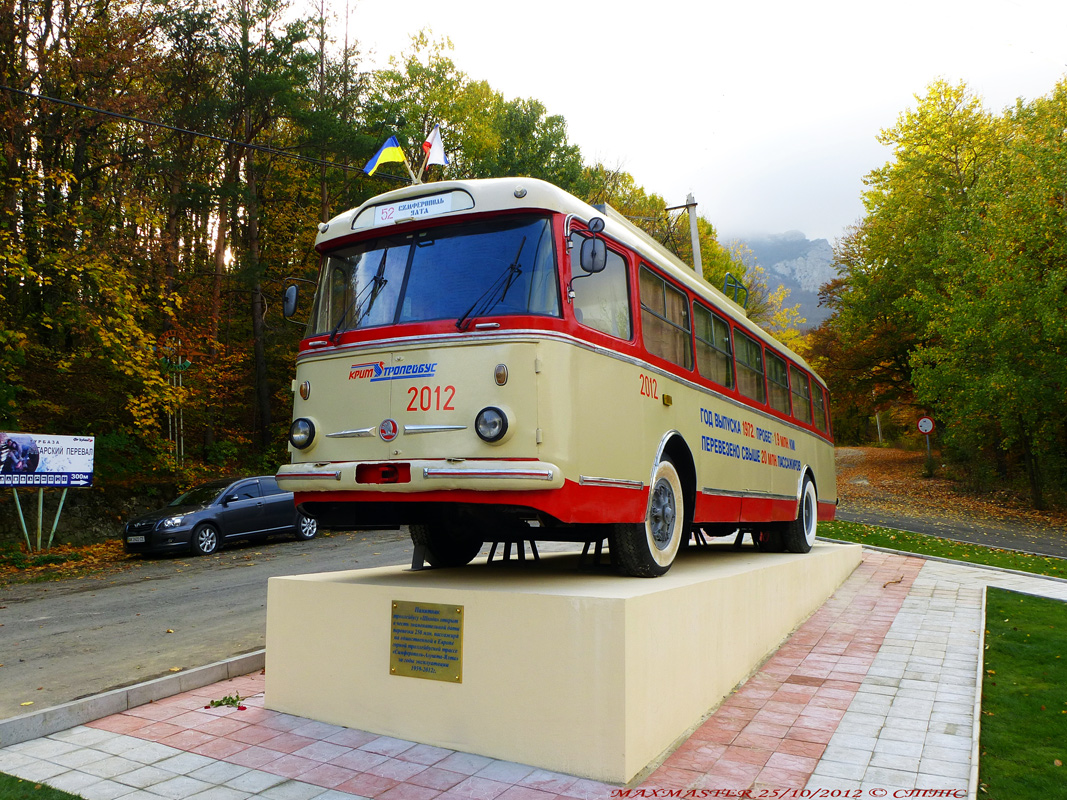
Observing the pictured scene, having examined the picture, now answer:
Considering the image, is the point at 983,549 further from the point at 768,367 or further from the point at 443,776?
the point at 443,776

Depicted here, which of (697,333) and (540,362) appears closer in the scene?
(540,362)

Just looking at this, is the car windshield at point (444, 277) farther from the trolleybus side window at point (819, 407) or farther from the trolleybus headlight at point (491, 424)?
the trolleybus side window at point (819, 407)

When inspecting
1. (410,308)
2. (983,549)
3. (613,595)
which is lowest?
(983,549)

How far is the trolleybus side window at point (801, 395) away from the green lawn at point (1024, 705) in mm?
3732

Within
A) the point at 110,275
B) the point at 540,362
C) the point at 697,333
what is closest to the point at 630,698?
the point at 540,362

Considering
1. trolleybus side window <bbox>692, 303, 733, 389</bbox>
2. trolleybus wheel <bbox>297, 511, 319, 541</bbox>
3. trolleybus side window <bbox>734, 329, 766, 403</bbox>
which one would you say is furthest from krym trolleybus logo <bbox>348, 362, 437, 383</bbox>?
trolleybus wheel <bbox>297, 511, 319, 541</bbox>

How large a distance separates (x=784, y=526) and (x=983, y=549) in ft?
30.9

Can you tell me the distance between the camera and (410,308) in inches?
232

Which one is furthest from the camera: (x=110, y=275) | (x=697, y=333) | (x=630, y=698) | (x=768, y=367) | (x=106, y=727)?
(x=110, y=275)

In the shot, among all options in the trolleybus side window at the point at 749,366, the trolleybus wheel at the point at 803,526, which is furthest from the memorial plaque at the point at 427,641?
the trolleybus wheel at the point at 803,526

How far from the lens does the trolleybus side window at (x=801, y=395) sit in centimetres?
1250

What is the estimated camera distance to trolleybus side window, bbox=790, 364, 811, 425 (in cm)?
1250

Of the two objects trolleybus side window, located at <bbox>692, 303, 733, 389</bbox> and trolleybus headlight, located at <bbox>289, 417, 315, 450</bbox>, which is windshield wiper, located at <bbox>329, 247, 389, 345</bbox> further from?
trolleybus side window, located at <bbox>692, 303, 733, 389</bbox>

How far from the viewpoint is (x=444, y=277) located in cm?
584
